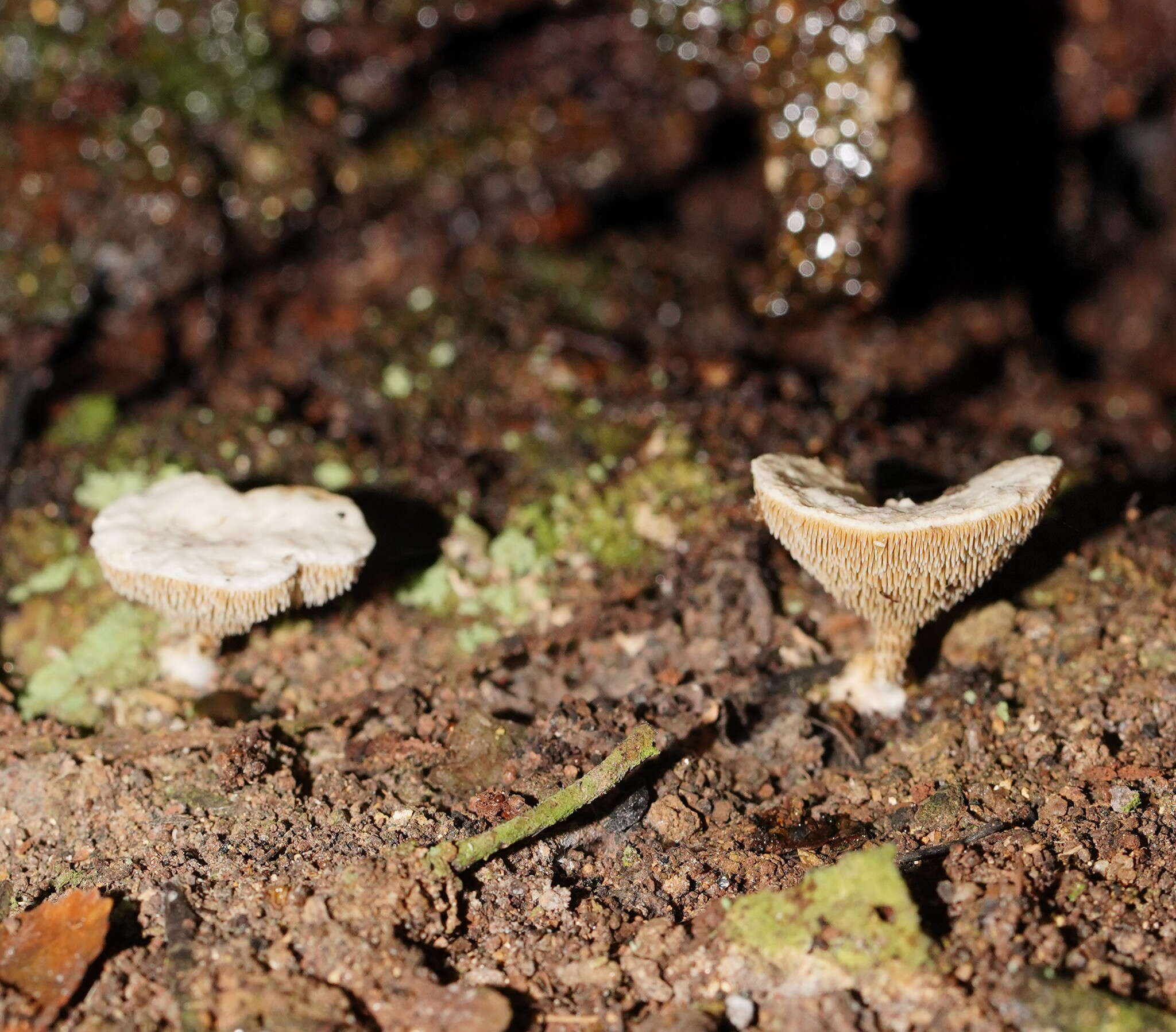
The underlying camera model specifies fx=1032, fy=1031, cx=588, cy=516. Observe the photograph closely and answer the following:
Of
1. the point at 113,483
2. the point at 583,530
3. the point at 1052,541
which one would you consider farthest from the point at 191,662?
the point at 1052,541

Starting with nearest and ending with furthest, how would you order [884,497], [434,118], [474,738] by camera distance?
1. [474,738]
2. [884,497]
3. [434,118]

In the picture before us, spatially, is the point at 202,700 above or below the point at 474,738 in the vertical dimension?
below

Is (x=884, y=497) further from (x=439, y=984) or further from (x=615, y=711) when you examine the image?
(x=439, y=984)

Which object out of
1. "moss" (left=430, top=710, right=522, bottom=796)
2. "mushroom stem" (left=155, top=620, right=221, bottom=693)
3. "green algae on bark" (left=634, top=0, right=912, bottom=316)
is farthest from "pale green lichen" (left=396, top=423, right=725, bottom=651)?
"green algae on bark" (left=634, top=0, right=912, bottom=316)

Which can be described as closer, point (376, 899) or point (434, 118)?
point (376, 899)

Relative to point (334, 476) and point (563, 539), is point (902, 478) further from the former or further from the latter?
point (334, 476)

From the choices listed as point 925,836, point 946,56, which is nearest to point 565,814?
point 925,836

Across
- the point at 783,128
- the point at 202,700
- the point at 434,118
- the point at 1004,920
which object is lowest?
the point at 202,700
